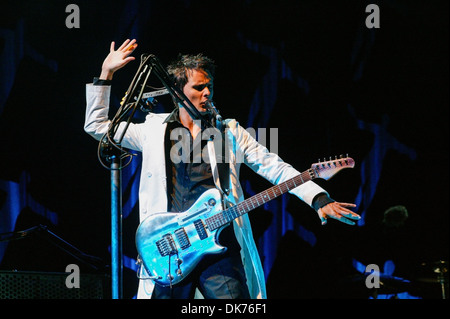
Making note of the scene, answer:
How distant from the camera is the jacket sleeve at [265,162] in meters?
3.05

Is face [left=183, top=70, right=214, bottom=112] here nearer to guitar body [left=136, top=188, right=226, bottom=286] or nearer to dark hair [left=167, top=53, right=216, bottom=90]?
→ dark hair [left=167, top=53, right=216, bottom=90]

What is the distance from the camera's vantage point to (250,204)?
9.42 ft

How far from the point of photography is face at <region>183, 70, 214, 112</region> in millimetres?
3235

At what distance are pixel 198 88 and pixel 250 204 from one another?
2.97 feet

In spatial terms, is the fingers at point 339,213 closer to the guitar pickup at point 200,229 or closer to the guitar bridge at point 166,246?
the guitar pickup at point 200,229

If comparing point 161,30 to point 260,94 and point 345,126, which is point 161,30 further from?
point 345,126

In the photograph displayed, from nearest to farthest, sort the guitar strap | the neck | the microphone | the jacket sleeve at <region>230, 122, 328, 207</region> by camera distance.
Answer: the microphone
the guitar strap
the jacket sleeve at <region>230, 122, 328, 207</region>
the neck

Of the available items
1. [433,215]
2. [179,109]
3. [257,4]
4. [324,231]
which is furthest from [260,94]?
[433,215]

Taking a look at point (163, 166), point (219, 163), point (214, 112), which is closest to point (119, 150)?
point (214, 112)

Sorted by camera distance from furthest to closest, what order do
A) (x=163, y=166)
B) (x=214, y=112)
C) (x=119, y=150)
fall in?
(x=163, y=166) → (x=214, y=112) → (x=119, y=150)

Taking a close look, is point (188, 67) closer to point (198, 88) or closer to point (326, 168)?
point (198, 88)

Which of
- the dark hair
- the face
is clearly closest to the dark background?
the dark hair

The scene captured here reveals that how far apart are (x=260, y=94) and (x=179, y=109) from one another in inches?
82.3

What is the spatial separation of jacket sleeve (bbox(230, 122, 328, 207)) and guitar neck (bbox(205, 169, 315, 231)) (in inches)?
2.1
